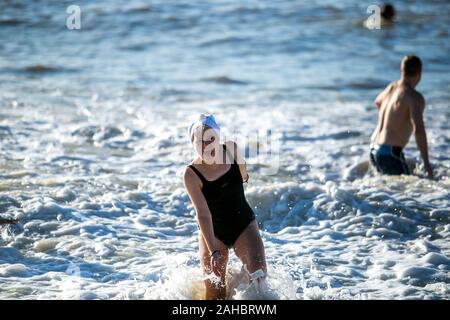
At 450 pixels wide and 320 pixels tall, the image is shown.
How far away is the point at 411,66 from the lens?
8.04 metres

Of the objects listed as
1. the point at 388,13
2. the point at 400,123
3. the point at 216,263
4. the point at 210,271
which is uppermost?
the point at 388,13

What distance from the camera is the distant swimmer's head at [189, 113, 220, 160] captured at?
5.02 m

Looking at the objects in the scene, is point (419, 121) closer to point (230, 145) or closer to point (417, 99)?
point (417, 99)

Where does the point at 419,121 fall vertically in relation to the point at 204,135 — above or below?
below

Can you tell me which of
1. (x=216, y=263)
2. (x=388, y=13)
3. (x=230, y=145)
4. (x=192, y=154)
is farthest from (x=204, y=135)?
(x=388, y=13)

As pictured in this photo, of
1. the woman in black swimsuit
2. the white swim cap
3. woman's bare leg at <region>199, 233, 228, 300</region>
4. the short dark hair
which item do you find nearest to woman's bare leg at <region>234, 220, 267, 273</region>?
the woman in black swimsuit

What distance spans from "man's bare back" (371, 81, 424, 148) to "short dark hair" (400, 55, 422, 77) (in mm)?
170

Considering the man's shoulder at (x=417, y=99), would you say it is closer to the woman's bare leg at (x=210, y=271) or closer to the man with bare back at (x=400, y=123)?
the man with bare back at (x=400, y=123)

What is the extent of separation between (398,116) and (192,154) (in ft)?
10.1

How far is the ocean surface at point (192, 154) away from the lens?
6031 mm

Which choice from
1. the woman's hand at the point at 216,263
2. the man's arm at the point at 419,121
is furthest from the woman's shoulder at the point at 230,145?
the man's arm at the point at 419,121
